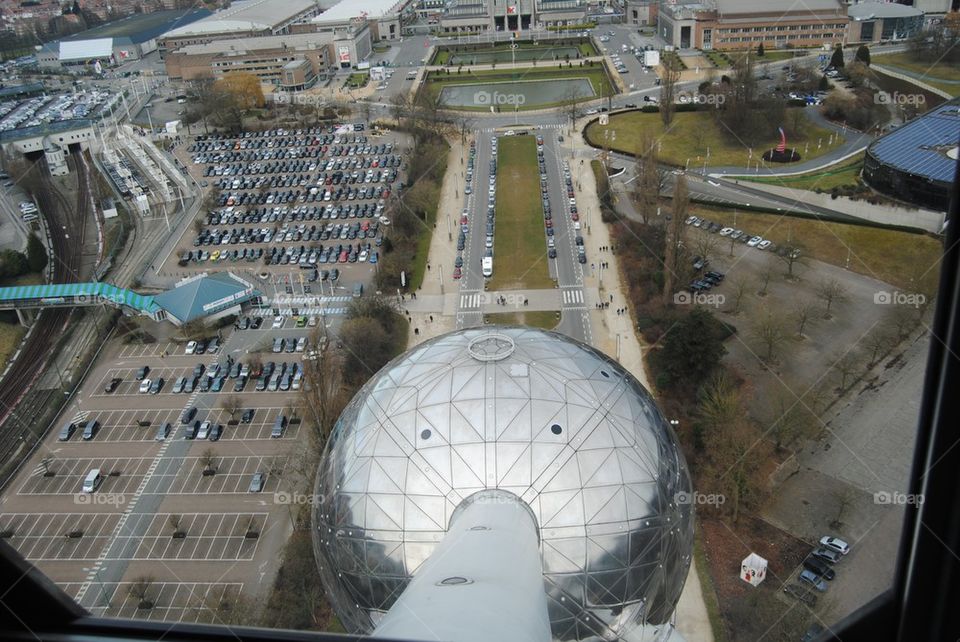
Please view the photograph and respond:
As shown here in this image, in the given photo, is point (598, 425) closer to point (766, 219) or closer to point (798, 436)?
point (798, 436)

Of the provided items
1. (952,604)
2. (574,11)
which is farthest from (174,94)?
(952,604)

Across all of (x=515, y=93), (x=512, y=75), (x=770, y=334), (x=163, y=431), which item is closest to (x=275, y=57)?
(x=512, y=75)

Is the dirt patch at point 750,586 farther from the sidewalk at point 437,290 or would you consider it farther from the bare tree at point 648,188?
the bare tree at point 648,188

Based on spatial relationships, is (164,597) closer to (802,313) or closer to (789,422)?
(789,422)

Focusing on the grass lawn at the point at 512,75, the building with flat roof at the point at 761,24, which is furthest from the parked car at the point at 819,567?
the building with flat roof at the point at 761,24

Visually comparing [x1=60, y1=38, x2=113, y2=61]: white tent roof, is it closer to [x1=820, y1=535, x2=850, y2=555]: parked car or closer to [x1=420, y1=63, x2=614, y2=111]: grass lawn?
[x1=420, y1=63, x2=614, y2=111]: grass lawn

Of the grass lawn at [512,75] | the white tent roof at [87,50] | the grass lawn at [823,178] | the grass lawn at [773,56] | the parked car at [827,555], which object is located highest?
the white tent roof at [87,50]
